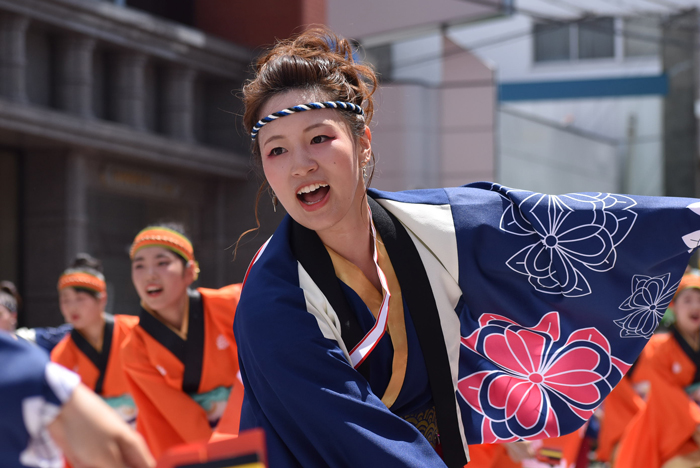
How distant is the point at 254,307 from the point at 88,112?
5842 mm

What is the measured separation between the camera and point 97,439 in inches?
39.4

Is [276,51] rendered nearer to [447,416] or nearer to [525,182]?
[447,416]

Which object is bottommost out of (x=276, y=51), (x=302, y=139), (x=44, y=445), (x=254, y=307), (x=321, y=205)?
(x=44, y=445)

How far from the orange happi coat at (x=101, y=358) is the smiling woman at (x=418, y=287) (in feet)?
9.07

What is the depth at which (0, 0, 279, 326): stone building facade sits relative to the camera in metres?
6.59

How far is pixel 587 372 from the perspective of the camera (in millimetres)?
1978

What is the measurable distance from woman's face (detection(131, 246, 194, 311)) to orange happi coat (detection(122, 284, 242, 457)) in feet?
0.32

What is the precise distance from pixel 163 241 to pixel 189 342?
0.51m

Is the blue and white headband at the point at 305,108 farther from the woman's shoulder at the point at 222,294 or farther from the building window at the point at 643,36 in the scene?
the building window at the point at 643,36

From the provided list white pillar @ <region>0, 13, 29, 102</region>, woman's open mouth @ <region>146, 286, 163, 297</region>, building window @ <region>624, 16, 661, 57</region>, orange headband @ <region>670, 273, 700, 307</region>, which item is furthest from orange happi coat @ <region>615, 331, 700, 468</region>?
building window @ <region>624, 16, 661, 57</region>

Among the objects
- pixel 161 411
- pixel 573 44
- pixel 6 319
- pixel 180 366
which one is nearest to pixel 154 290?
pixel 180 366

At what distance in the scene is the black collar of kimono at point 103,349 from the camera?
14.2ft

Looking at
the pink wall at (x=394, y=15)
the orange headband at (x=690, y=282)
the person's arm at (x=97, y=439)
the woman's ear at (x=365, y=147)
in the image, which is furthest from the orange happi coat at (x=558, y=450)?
the pink wall at (x=394, y=15)

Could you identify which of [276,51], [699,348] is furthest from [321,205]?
[699,348]
